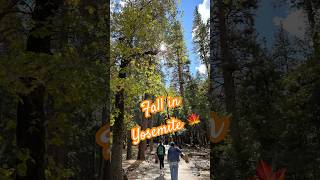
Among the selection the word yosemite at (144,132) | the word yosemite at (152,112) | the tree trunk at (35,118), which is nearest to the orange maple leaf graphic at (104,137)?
the tree trunk at (35,118)

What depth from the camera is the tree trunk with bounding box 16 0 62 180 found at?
5.64 meters

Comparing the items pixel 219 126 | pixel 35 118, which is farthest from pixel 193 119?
pixel 35 118

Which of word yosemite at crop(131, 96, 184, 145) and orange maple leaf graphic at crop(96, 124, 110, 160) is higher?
word yosemite at crop(131, 96, 184, 145)

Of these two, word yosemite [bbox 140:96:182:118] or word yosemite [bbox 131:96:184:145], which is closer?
word yosemite [bbox 131:96:184:145]

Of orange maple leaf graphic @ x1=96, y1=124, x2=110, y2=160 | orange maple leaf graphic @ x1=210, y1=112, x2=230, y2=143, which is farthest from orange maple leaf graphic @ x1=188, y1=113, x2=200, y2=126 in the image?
orange maple leaf graphic @ x1=210, y1=112, x2=230, y2=143

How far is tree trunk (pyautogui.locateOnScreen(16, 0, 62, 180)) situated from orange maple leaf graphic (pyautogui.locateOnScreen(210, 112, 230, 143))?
191 inches

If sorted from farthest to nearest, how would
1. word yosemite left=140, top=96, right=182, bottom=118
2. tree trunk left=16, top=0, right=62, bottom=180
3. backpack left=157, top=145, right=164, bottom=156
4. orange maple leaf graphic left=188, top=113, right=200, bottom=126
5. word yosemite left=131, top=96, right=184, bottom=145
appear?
orange maple leaf graphic left=188, top=113, right=200, bottom=126 → word yosemite left=140, top=96, right=182, bottom=118 → word yosemite left=131, top=96, right=184, bottom=145 → backpack left=157, top=145, right=164, bottom=156 → tree trunk left=16, top=0, right=62, bottom=180

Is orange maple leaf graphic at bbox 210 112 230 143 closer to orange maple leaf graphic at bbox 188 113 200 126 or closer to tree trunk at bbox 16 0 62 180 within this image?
tree trunk at bbox 16 0 62 180

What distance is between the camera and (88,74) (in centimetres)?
545

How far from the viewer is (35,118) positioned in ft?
19.1

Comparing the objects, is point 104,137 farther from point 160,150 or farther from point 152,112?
point 152,112

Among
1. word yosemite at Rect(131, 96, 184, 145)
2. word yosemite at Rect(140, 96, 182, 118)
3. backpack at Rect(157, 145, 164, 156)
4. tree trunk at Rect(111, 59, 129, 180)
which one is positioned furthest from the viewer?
word yosemite at Rect(140, 96, 182, 118)

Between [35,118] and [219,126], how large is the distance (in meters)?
5.06

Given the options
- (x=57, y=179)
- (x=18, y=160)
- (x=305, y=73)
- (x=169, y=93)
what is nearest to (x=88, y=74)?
(x=18, y=160)
